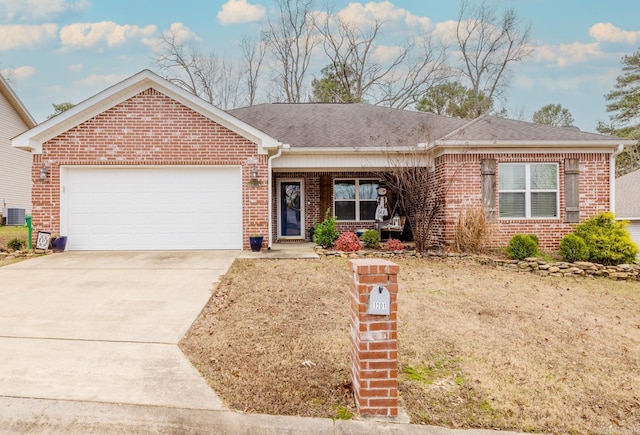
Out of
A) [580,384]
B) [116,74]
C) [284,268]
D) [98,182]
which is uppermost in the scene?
[116,74]

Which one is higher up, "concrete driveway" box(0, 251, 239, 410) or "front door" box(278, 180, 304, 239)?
"front door" box(278, 180, 304, 239)

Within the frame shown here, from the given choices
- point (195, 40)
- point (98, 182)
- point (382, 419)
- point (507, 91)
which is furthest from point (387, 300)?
point (507, 91)

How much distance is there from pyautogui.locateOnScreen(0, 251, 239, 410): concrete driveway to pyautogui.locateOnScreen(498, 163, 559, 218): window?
297 inches

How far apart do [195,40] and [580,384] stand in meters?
26.0

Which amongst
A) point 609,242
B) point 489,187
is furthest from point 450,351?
point 609,242

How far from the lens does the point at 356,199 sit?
13461 millimetres

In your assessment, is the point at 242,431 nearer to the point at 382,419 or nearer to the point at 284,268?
the point at 382,419

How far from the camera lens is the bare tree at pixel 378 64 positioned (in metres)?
25.1

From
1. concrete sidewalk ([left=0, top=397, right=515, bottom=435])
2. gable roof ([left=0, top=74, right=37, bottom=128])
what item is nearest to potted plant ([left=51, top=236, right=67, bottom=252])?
concrete sidewalk ([left=0, top=397, right=515, bottom=435])

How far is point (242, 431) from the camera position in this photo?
8.76 feet

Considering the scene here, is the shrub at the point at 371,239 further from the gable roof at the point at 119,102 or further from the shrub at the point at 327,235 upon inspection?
the gable roof at the point at 119,102

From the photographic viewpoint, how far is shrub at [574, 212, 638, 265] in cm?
928

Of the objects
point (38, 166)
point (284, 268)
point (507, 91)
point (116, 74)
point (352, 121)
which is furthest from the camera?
point (507, 91)

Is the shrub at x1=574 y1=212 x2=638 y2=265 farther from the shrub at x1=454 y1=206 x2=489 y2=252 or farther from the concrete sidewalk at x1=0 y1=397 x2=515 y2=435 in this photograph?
the concrete sidewalk at x1=0 y1=397 x2=515 y2=435
